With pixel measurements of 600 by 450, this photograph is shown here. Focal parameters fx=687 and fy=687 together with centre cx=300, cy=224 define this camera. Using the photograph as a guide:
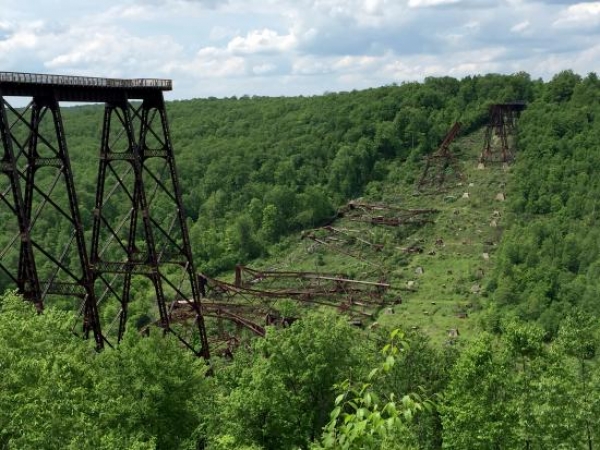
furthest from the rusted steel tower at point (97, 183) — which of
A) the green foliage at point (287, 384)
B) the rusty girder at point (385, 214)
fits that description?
the rusty girder at point (385, 214)

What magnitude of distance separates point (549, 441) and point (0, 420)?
13.9m

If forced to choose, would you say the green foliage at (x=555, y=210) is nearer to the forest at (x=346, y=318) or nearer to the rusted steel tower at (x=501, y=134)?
the forest at (x=346, y=318)

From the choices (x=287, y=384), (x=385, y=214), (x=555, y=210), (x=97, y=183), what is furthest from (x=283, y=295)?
(x=287, y=384)

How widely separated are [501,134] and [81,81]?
63.1 metres

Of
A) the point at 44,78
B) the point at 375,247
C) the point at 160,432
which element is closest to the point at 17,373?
the point at 160,432

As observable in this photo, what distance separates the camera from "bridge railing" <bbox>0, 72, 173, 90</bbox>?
810 inches

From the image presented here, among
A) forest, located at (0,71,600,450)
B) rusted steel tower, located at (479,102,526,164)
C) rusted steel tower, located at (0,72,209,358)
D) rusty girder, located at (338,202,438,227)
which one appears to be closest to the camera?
forest, located at (0,71,600,450)

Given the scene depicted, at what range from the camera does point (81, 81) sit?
890 inches

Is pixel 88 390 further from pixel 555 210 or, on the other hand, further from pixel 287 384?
pixel 555 210

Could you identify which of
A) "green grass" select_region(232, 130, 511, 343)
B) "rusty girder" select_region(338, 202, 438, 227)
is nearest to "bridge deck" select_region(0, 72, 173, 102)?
"green grass" select_region(232, 130, 511, 343)

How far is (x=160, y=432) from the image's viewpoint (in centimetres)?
1936

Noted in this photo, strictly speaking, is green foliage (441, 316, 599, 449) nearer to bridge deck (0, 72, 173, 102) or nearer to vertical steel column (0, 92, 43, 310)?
vertical steel column (0, 92, 43, 310)

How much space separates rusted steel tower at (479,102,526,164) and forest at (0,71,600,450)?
4.77 feet

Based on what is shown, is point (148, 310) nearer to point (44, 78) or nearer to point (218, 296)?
point (218, 296)
